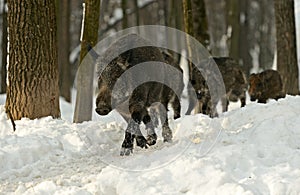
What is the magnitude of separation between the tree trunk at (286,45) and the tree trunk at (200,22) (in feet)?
6.26

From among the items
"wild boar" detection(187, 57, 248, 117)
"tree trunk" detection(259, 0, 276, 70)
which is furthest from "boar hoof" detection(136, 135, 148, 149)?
"tree trunk" detection(259, 0, 276, 70)

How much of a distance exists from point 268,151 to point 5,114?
419 centimetres

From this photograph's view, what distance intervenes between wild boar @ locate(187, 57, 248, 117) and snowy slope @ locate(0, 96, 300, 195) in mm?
2401

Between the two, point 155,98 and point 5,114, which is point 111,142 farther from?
point 5,114

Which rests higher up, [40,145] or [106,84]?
[106,84]

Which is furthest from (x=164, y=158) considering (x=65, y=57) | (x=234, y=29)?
(x=234, y=29)

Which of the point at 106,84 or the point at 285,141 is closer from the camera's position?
the point at 285,141

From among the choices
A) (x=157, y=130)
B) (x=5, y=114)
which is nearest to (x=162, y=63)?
(x=157, y=130)

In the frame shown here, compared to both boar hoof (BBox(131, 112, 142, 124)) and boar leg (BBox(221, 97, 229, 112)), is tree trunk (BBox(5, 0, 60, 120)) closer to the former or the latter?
boar hoof (BBox(131, 112, 142, 124))

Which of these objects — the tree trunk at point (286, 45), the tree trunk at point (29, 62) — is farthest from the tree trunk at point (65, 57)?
the tree trunk at point (29, 62)

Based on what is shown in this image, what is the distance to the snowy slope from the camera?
5328mm

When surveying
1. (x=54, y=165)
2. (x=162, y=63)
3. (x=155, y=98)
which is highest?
(x=162, y=63)

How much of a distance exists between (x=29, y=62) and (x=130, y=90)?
2.04 m

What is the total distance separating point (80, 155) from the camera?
6.82 metres
